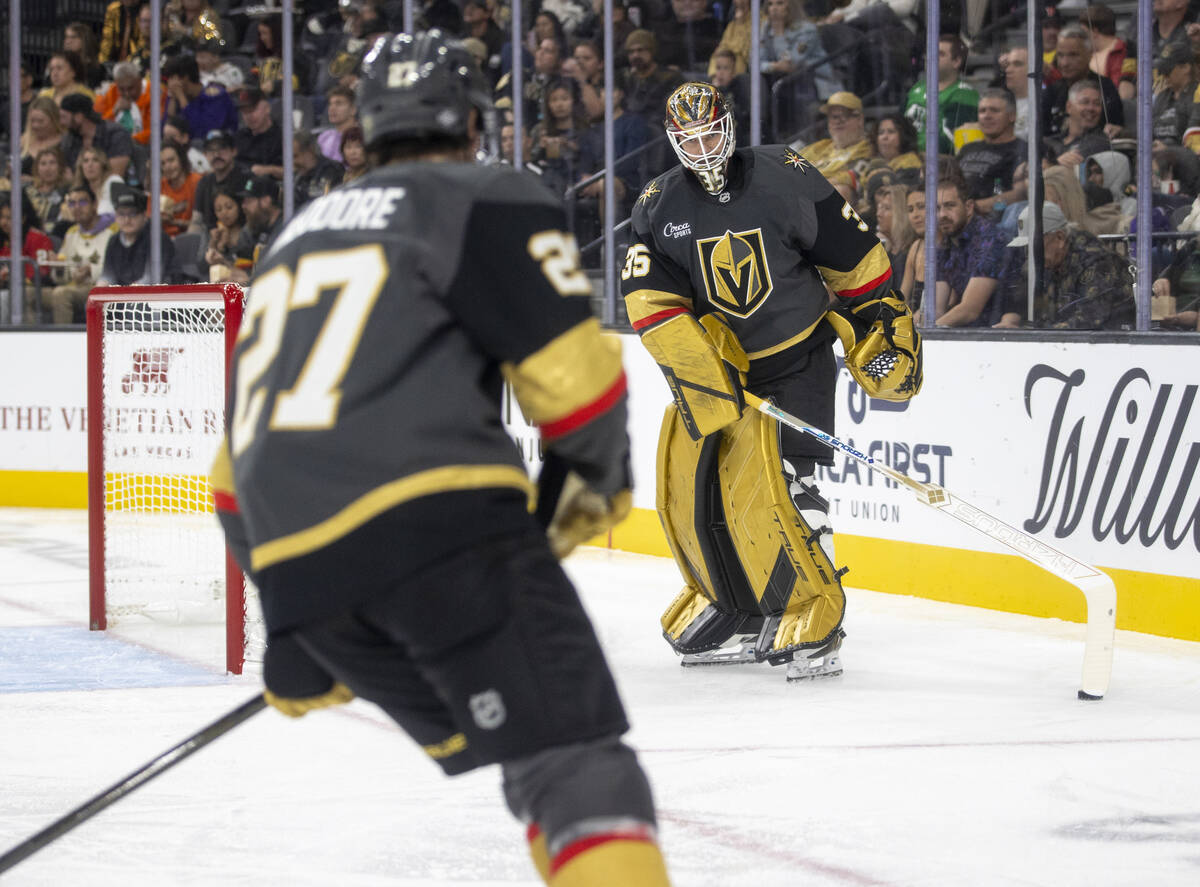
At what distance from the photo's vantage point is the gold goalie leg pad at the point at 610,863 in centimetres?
141

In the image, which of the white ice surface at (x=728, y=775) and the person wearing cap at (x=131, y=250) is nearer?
the white ice surface at (x=728, y=775)

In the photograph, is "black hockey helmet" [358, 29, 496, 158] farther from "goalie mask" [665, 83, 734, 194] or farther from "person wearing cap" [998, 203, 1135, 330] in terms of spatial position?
"person wearing cap" [998, 203, 1135, 330]

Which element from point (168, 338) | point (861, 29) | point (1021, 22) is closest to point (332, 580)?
point (168, 338)

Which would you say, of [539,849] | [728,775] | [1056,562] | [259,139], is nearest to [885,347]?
[1056,562]

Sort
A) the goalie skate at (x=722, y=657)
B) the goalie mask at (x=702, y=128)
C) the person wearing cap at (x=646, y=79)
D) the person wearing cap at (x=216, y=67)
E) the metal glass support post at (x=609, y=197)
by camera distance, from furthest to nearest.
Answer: the person wearing cap at (x=216, y=67), the person wearing cap at (x=646, y=79), the metal glass support post at (x=609, y=197), the goalie skate at (x=722, y=657), the goalie mask at (x=702, y=128)

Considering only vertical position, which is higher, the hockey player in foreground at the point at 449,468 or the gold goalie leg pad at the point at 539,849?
the hockey player in foreground at the point at 449,468

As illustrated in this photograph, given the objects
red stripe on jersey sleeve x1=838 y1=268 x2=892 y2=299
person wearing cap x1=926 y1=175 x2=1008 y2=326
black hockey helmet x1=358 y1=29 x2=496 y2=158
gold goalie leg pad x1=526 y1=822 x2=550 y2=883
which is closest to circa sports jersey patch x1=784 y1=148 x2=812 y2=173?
red stripe on jersey sleeve x1=838 y1=268 x2=892 y2=299

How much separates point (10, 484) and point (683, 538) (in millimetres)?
4787

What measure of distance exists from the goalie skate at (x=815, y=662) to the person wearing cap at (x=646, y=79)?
3320 mm

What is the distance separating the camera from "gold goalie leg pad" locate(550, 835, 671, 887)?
141 cm

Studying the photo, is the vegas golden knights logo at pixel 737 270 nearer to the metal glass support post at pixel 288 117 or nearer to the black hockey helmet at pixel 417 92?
the black hockey helmet at pixel 417 92

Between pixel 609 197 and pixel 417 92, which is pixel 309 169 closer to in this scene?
pixel 609 197

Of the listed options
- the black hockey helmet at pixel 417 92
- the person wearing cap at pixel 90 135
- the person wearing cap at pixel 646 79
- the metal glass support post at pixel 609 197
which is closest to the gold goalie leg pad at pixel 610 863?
the black hockey helmet at pixel 417 92

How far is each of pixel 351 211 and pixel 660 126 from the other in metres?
5.25
